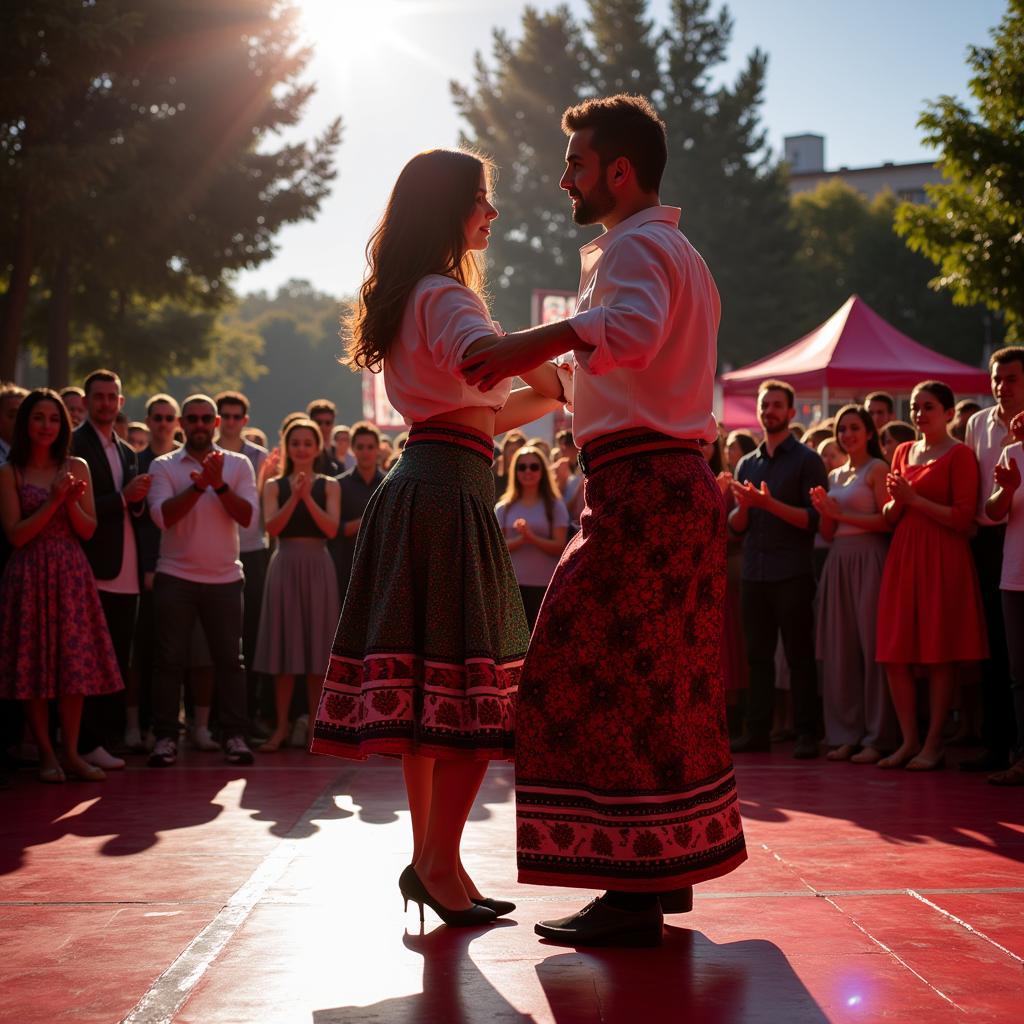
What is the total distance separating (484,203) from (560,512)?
234 inches

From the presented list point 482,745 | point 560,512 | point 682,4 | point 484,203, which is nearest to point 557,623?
point 482,745

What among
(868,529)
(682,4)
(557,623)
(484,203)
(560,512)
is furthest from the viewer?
(682,4)

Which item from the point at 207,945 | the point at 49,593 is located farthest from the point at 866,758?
the point at 207,945

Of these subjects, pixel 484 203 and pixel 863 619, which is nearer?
pixel 484 203

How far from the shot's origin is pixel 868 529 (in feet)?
28.0

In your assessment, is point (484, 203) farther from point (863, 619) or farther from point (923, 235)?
point (923, 235)

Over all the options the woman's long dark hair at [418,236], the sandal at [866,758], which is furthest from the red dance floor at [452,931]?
the woman's long dark hair at [418,236]

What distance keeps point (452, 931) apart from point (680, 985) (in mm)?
838

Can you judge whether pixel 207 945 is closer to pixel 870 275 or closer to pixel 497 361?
pixel 497 361

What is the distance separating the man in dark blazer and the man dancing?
4.83m

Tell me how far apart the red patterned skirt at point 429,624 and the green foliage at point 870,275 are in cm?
4507

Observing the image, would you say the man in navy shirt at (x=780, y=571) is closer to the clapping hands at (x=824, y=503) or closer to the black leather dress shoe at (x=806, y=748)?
the black leather dress shoe at (x=806, y=748)

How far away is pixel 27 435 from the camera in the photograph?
7.48 meters

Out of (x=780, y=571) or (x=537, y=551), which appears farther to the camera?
(x=537, y=551)
